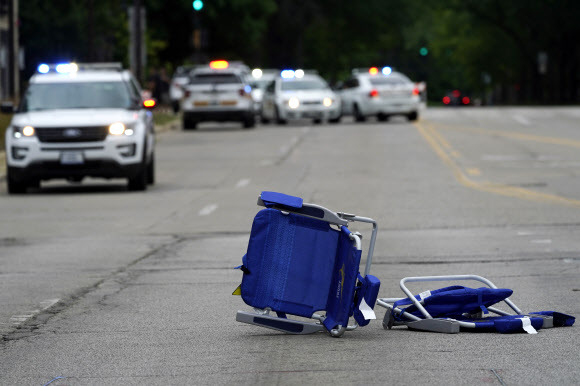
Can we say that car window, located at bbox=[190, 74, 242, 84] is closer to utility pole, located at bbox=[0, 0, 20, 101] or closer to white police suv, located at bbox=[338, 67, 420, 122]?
white police suv, located at bbox=[338, 67, 420, 122]

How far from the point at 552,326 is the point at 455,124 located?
3259 cm

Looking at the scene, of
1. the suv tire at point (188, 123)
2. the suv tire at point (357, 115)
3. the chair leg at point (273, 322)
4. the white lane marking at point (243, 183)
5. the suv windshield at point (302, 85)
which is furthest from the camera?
the suv tire at point (357, 115)

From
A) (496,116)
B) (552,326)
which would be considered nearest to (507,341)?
(552,326)

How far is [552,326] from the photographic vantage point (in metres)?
8.18

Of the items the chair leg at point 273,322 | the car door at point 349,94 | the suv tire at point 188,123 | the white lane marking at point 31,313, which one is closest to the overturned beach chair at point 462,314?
the chair leg at point 273,322

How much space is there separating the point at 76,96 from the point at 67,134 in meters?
1.17

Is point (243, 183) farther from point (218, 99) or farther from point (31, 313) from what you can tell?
point (218, 99)

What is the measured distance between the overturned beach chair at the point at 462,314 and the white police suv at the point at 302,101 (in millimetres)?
34103

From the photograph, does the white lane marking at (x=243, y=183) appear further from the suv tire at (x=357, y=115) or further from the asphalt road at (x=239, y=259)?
the suv tire at (x=357, y=115)

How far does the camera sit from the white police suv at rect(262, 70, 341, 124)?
42.3 meters

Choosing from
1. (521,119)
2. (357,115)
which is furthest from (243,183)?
(357,115)

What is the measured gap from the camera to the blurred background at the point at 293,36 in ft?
178

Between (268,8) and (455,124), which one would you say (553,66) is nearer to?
(268,8)

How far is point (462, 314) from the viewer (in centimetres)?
832
